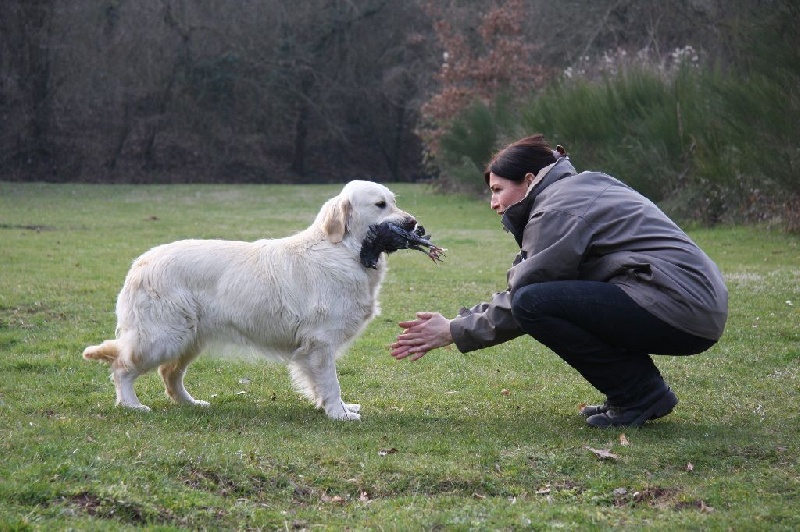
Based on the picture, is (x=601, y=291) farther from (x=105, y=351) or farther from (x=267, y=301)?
(x=105, y=351)

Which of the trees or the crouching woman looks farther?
the trees

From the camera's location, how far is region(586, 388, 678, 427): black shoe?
566cm

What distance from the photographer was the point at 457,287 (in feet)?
39.9

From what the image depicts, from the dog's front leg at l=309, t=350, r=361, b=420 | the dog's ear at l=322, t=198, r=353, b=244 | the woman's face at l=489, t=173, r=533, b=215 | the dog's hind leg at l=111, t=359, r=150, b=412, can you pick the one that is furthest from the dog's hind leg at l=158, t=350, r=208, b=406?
the woman's face at l=489, t=173, r=533, b=215

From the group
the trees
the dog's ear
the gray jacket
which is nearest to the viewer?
the gray jacket

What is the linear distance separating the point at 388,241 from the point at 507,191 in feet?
2.94

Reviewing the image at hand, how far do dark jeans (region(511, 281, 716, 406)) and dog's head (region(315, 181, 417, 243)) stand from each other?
1214mm

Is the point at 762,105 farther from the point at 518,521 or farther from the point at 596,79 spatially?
the point at 518,521

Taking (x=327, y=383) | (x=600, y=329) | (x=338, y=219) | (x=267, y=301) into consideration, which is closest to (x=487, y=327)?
(x=600, y=329)

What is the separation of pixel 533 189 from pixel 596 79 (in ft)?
68.0

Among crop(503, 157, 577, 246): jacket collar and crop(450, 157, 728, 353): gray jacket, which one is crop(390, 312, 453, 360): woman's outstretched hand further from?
crop(503, 157, 577, 246): jacket collar

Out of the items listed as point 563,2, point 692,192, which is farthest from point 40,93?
point 692,192

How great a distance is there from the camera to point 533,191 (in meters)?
5.54

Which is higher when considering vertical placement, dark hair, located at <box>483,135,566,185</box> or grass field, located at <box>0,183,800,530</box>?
dark hair, located at <box>483,135,566,185</box>
